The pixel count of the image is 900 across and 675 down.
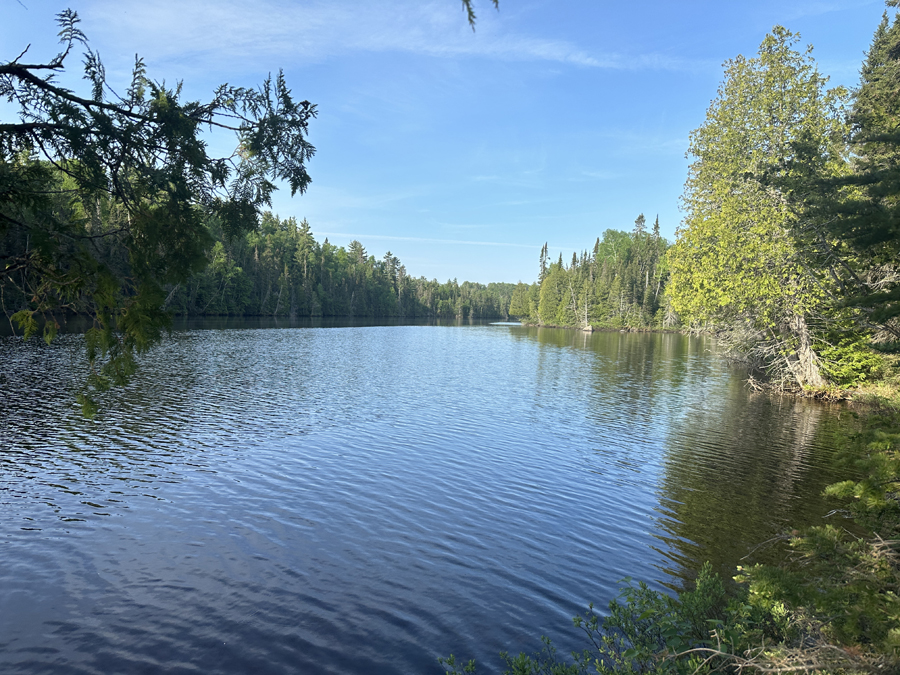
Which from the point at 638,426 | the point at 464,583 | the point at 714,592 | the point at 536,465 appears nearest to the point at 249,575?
the point at 464,583

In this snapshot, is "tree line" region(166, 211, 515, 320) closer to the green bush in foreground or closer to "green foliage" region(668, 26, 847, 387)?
"green foliage" region(668, 26, 847, 387)

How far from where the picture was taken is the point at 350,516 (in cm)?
1076

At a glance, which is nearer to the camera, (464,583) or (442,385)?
(464,583)

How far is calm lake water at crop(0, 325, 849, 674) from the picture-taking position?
6.90 metres

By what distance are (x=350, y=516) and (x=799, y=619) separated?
Result: 26.4 feet

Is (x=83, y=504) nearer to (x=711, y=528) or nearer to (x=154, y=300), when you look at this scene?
(x=154, y=300)

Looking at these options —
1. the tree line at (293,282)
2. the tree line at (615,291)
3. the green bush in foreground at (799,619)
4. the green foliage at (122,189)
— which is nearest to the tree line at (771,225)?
the green bush in foreground at (799,619)

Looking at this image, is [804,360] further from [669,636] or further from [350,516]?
[669,636]

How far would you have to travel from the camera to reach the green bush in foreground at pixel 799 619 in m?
3.99

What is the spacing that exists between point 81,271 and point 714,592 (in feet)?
26.1

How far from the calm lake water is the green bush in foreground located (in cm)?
161

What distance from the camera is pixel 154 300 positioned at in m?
5.38

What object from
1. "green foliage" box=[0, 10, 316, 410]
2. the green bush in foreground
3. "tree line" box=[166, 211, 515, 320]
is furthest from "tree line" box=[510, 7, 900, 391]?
"tree line" box=[166, 211, 515, 320]

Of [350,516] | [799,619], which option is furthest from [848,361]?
[350,516]
